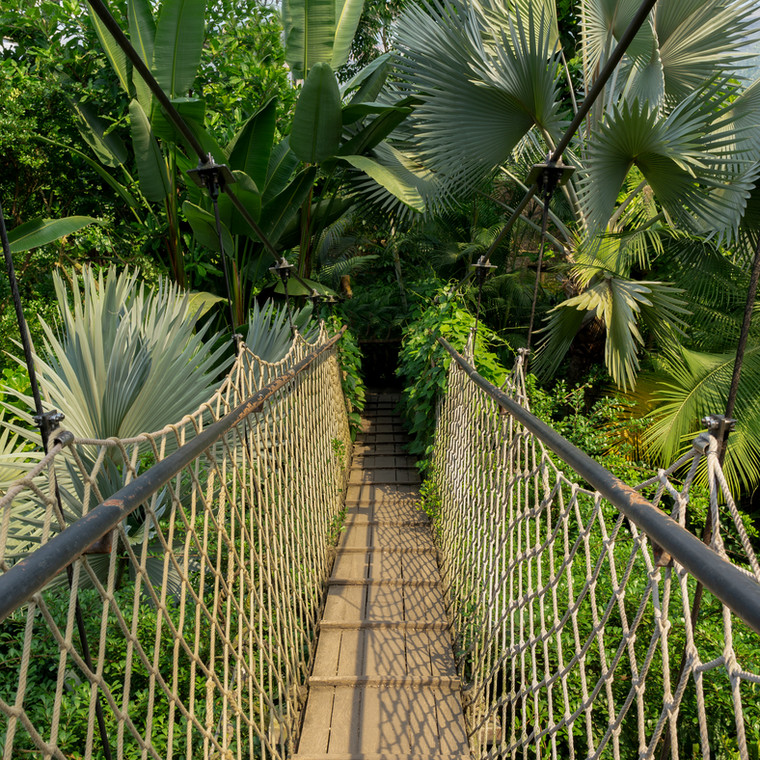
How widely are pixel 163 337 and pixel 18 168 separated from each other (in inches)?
192

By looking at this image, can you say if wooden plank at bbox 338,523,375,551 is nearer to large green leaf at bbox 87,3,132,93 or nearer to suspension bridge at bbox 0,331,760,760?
suspension bridge at bbox 0,331,760,760

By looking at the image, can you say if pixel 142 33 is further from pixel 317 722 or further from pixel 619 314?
pixel 317 722

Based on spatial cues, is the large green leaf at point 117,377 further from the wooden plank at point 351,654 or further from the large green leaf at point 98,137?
the large green leaf at point 98,137

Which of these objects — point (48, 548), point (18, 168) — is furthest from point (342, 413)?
point (18, 168)

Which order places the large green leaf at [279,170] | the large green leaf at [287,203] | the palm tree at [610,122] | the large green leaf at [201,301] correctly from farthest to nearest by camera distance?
the large green leaf at [279,170]
the large green leaf at [287,203]
the large green leaf at [201,301]
the palm tree at [610,122]

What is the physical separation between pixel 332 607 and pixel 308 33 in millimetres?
4655

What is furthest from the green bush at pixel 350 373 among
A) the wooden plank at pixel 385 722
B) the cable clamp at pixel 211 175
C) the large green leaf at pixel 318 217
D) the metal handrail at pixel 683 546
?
the metal handrail at pixel 683 546

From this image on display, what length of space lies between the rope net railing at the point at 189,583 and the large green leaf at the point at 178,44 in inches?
108

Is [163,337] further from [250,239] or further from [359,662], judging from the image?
[250,239]

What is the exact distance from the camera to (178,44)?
12.5ft

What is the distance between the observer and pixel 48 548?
0.56m

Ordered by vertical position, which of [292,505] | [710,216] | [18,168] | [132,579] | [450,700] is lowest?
[450,700]

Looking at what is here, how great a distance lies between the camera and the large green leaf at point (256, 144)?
399cm

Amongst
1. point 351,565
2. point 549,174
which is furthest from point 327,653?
point 549,174
